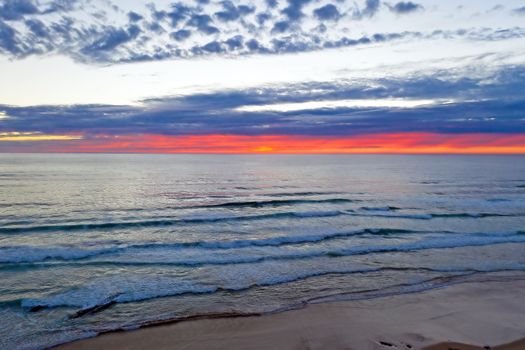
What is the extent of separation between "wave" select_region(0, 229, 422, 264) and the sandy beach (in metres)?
8.36

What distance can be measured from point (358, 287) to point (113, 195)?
29.0 meters

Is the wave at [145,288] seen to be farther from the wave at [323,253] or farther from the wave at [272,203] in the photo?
the wave at [272,203]

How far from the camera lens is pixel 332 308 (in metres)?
11.2

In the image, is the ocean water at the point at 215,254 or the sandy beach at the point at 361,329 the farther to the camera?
the ocean water at the point at 215,254

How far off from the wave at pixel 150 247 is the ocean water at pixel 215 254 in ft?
0.19

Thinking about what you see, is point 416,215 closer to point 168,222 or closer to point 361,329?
point 168,222

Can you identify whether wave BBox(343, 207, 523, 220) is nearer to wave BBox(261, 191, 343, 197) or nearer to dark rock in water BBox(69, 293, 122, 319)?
wave BBox(261, 191, 343, 197)

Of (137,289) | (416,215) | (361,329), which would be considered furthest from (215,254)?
(416,215)

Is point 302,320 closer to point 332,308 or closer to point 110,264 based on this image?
point 332,308

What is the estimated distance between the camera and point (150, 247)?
1877 cm

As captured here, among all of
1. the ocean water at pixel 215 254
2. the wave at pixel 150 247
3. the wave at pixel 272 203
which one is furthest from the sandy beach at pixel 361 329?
the wave at pixel 272 203

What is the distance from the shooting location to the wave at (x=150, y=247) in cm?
1662

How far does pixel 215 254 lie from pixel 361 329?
9067 mm

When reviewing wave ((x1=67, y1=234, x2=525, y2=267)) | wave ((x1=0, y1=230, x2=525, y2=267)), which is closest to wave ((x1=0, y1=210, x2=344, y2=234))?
wave ((x1=0, y1=230, x2=525, y2=267))
